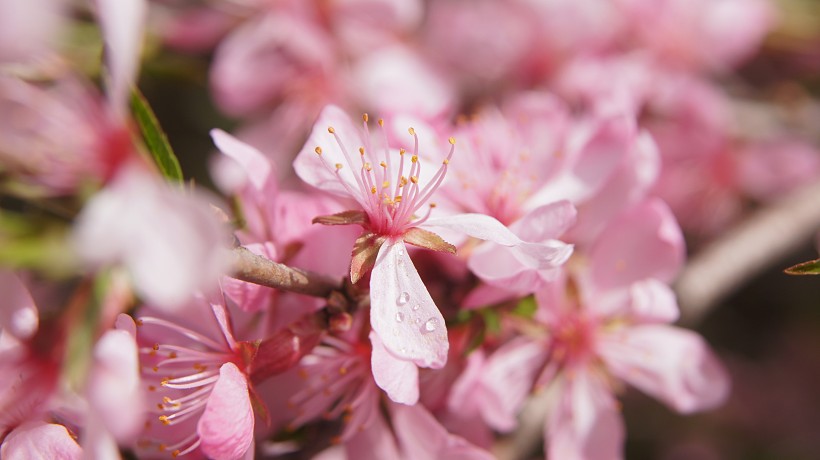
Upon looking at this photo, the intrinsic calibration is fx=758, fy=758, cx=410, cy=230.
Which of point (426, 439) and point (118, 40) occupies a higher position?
point (118, 40)

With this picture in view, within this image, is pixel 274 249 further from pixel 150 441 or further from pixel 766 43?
pixel 766 43

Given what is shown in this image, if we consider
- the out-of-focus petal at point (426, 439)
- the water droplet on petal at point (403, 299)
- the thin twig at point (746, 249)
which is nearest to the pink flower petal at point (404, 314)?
the water droplet on petal at point (403, 299)

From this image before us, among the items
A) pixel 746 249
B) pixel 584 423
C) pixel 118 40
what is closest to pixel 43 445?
pixel 118 40

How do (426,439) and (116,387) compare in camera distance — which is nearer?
(116,387)

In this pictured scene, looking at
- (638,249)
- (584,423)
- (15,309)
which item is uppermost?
(638,249)

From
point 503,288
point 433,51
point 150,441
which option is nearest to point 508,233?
point 503,288

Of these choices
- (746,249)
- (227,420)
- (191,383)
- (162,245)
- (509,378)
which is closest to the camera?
(162,245)

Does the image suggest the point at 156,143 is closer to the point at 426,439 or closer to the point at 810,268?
the point at 426,439
